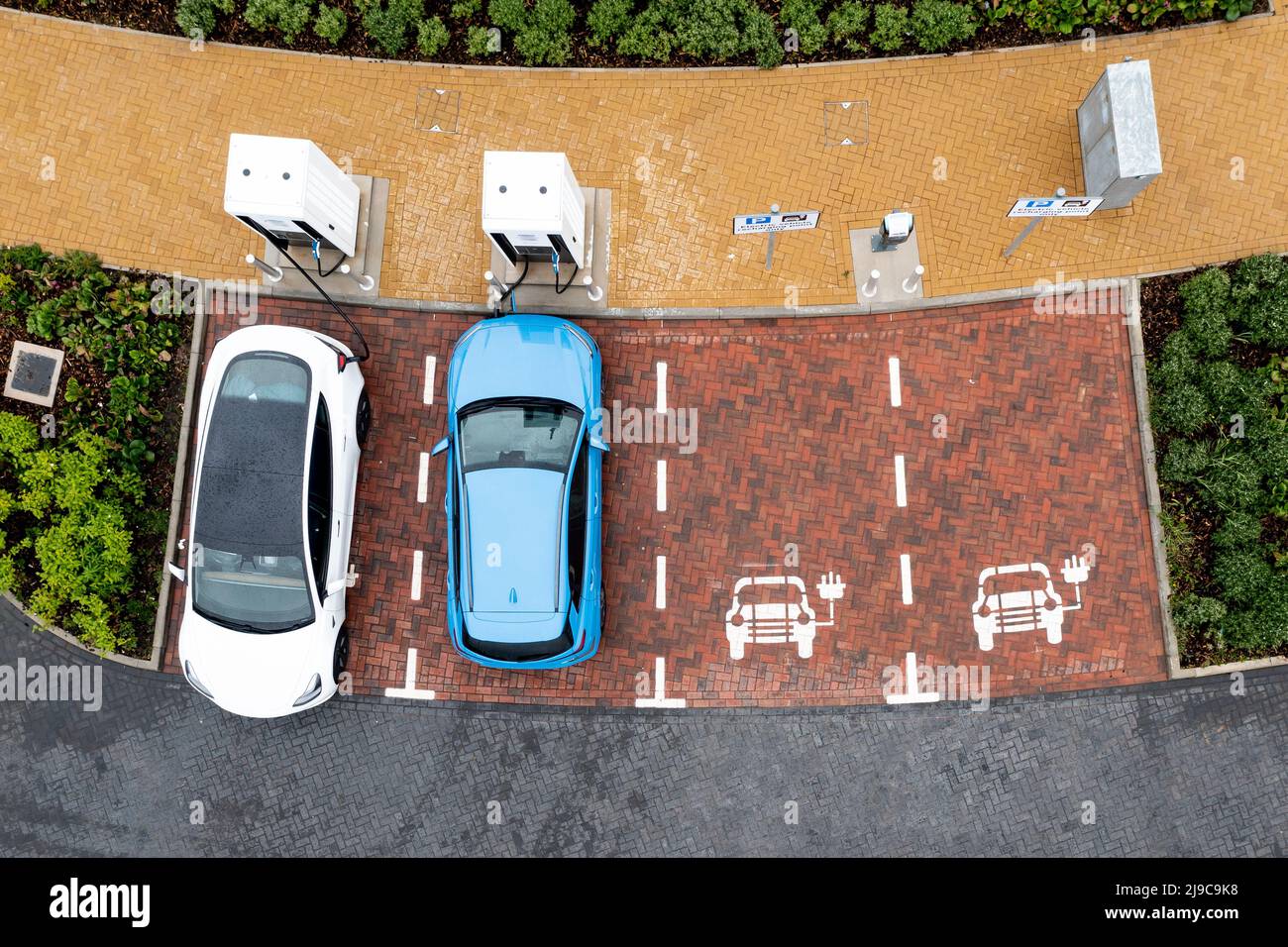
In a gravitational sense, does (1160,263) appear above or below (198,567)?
above

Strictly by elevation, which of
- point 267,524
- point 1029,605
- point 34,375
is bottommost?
point 1029,605

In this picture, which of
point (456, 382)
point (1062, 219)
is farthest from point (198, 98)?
point (1062, 219)

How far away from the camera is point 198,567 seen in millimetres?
9711

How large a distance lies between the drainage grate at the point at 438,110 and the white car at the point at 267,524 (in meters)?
3.50

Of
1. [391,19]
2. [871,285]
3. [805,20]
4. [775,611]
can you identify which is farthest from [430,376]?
[805,20]

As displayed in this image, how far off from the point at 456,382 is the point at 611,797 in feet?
19.6

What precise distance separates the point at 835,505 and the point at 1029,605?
2938 mm

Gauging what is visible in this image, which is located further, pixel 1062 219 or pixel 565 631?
pixel 1062 219

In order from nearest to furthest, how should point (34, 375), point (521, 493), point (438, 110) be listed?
point (521, 493) < point (34, 375) < point (438, 110)

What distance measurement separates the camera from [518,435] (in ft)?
31.7

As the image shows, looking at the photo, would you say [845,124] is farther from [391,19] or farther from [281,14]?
[281,14]

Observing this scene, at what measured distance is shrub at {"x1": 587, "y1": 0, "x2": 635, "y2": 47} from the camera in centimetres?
1055

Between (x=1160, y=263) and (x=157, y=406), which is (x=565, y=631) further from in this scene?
(x=1160, y=263)

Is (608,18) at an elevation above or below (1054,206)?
above
